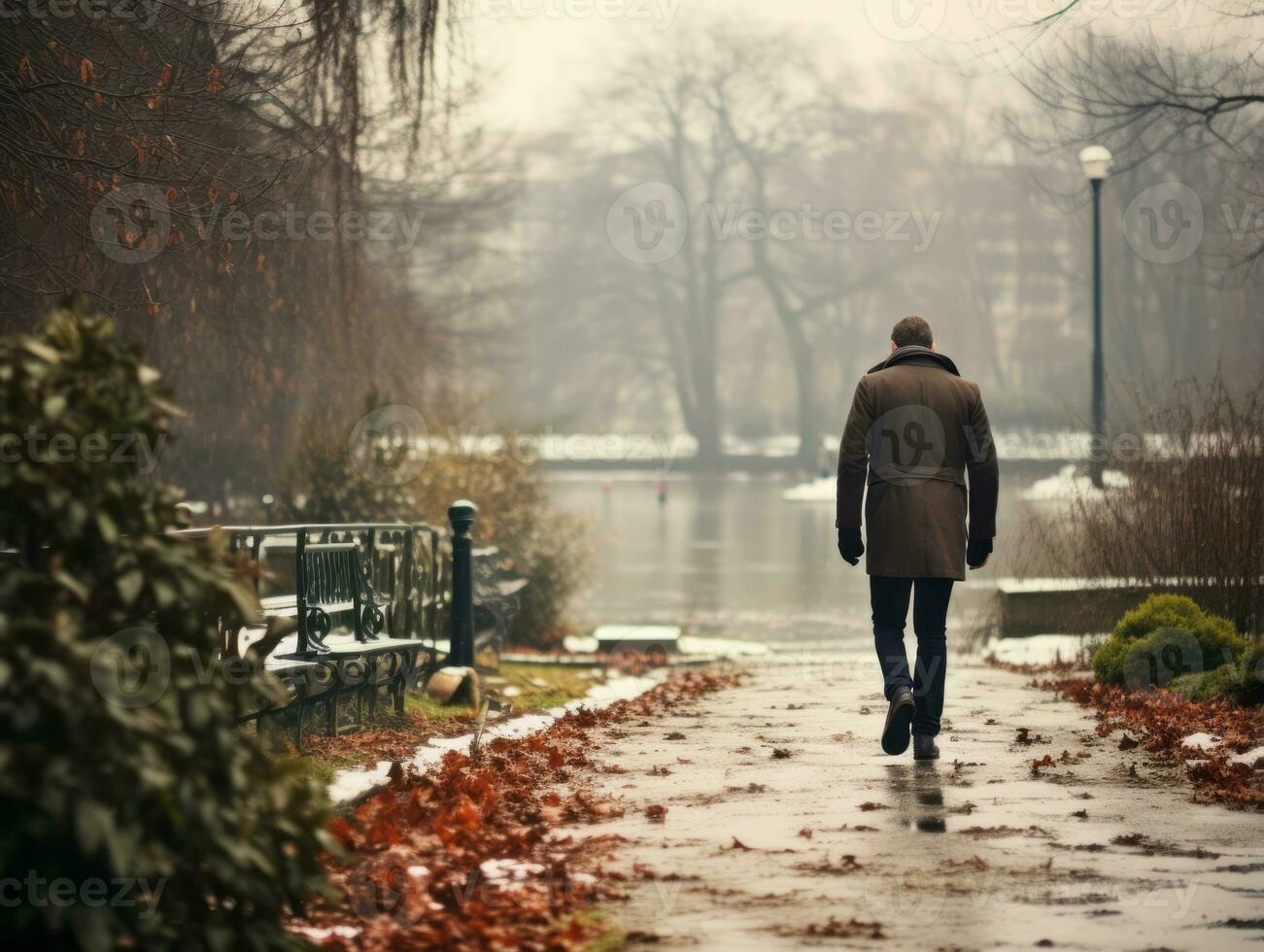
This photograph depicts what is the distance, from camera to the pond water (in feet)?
69.8

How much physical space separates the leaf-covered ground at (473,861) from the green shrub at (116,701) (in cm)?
48

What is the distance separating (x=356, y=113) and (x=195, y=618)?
6.98 m

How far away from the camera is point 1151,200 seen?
50219mm

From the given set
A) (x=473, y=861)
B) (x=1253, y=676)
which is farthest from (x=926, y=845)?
(x=1253, y=676)

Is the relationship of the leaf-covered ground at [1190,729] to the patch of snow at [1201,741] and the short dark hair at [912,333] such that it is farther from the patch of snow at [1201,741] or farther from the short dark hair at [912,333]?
the short dark hair at [912,333]

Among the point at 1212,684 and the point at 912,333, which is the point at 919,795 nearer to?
the point at 912,333

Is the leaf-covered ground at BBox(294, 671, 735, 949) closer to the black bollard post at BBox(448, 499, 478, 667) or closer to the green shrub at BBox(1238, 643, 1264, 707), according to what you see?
the black bollard post at BBox(448, 499, 478, 667)

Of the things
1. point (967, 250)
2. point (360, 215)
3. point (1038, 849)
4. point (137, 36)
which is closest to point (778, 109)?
point (967, 250)

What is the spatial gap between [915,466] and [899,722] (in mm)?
1213

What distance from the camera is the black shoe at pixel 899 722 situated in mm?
7418

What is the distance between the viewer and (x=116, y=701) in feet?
11.0

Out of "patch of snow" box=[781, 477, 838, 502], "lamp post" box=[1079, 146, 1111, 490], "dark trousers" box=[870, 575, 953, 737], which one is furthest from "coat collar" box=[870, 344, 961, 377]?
"patch of snow" box=[781, 477, 838, 502]

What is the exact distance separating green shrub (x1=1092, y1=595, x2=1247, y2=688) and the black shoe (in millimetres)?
3638

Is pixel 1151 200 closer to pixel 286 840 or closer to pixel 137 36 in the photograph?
pixel 137 36
